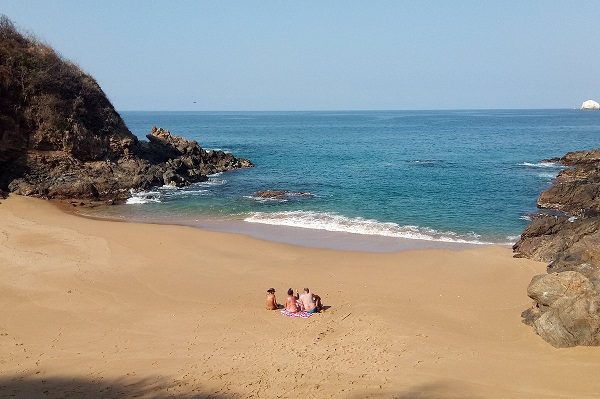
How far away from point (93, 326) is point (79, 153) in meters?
24.3

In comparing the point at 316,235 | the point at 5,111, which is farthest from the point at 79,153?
the point at 316,235

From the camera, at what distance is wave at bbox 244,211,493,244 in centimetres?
2419

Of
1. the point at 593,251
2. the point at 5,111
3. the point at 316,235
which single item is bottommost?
the point at 316,235

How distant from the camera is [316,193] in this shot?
36.1m

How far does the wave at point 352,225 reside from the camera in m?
24.2

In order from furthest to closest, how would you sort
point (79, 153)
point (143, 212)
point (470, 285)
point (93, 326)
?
1. point (79, 153)
2. point (143, 212)
3. point (470, 285)
4. point (93, 326)

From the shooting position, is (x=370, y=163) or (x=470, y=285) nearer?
(x=470, y=285)

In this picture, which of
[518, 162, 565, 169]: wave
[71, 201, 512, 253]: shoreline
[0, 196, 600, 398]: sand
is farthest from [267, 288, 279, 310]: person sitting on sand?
[518, 162, 565, 169]: wave

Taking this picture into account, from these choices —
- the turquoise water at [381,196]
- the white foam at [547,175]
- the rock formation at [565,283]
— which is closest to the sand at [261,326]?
the rock formation at [565,283]

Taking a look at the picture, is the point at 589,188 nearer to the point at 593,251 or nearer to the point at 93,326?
the point at 593,251

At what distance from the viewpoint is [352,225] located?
26.3 m

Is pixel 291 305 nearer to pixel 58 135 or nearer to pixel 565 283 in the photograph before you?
pixel 565 283

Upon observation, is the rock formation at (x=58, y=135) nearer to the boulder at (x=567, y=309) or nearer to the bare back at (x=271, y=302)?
the bare back at (x=271, y=302)

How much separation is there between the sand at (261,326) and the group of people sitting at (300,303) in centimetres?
39
